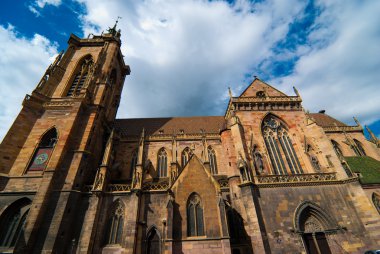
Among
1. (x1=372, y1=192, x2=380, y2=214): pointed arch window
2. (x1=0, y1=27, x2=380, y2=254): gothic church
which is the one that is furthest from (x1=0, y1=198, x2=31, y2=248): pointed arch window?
(x1=372, y1=192, x2=380, y2=214): pointed arch window

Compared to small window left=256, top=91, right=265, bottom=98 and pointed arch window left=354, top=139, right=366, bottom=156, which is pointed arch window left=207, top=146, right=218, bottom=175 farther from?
pointed arch window left=354, top=139, right=366, bottom=156

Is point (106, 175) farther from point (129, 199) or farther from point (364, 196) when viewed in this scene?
point (364, 196)

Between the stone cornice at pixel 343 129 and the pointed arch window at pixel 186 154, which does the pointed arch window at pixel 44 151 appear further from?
the stone cornice at pixel 343 129

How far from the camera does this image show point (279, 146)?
16.9 metres

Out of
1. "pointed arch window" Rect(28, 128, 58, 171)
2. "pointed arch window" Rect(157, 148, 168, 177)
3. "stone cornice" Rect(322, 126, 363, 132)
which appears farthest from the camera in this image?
"stone cornice" Rect(322, 126, 363, 132)

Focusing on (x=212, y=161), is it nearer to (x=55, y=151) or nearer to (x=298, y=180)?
(x=298, y=180)

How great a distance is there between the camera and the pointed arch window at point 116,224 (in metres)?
Answer: 12.5

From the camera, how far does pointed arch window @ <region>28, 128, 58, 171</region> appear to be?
13695 millimetres

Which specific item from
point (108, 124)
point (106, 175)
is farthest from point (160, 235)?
point (108, 124)

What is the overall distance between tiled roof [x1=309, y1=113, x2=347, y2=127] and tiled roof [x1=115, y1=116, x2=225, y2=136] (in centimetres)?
1322

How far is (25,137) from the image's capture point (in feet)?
48.6

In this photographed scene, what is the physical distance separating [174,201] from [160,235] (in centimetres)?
259

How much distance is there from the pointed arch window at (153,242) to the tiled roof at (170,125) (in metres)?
11.3

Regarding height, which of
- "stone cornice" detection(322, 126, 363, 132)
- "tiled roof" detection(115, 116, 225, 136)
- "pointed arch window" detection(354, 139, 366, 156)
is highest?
"tiled roof" detection(115, 116, 225, 136)
